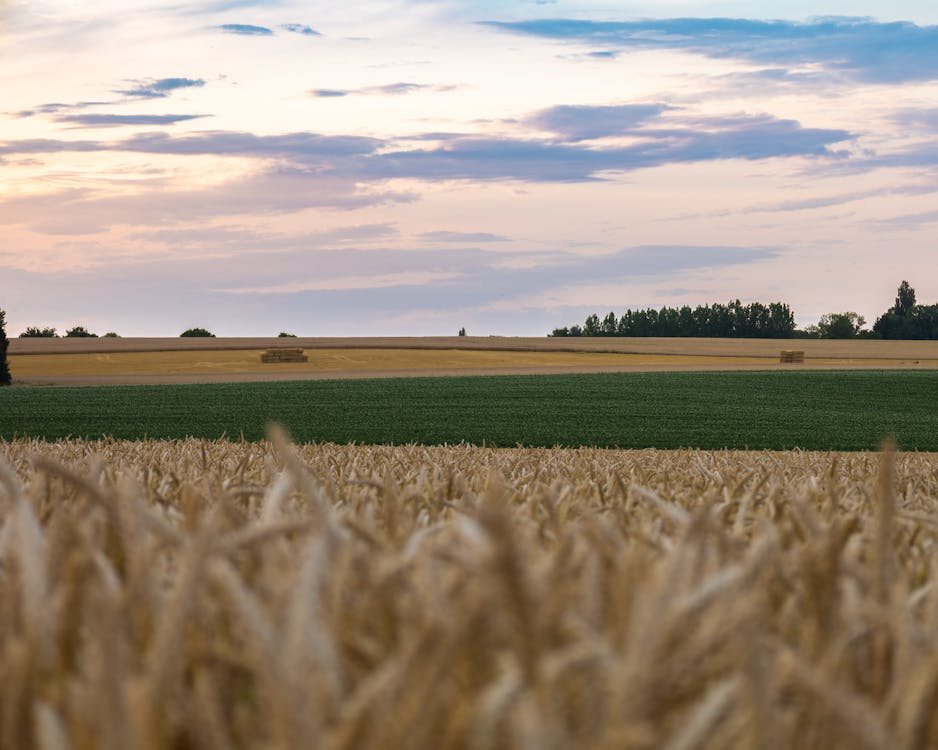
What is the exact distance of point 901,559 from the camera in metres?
1.92

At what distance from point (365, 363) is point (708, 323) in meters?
60.1

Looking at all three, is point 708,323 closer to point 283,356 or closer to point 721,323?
point 721,323

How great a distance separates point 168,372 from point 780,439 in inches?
1700

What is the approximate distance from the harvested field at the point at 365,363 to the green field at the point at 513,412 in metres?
16.8

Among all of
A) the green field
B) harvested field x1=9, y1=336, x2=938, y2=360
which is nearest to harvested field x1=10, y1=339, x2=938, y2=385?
harvested field x1=9, y1=336, x2=938, y2=360

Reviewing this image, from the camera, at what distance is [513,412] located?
90.5 ft

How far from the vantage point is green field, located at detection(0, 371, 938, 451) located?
2283 cm

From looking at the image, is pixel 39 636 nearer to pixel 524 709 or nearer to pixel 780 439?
pixel 524 709

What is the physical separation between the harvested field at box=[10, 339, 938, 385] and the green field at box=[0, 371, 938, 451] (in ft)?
55.1

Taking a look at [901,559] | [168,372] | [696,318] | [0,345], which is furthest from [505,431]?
[696,318]

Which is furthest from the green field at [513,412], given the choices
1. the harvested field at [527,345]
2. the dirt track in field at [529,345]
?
→ the harvested field at [527,345]

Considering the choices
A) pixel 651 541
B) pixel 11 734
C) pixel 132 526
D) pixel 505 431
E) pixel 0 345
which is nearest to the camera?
pixel 11 734

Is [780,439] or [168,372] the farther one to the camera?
[168,372]

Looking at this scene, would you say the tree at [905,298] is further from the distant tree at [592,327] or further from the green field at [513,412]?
the green field at [513,412]
